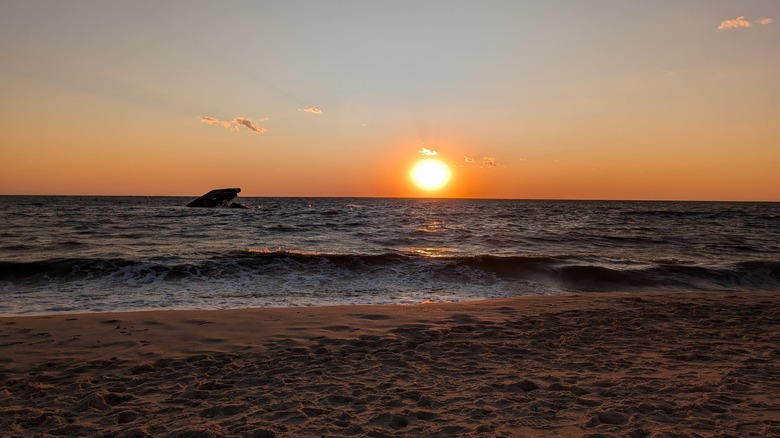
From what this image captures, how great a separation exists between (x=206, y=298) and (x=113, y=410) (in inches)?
290

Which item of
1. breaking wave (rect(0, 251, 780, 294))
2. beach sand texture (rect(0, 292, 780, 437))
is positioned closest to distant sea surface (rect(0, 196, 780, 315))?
breaking wave (rect(0, 251, 780, 294))

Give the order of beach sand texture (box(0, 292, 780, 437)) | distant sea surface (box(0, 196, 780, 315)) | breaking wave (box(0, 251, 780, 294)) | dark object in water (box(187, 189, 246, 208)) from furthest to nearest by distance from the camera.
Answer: dark object in water (box(187, 189, 246, 208))
breaking wave (box(0, 251, 780, 294))
distant sea surface (box(0, 196, 780, 315))
beach sand texture (box(0, 292, 780, 437))

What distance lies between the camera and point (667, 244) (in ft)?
86.5

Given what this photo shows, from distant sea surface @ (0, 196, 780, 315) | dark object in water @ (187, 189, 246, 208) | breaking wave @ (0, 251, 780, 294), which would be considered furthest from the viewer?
dark object in water @ (187, 189, 246, 208)

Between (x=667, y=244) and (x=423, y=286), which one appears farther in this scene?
(x=667, y=244)

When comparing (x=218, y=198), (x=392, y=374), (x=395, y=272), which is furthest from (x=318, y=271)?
(x=218, y=198)

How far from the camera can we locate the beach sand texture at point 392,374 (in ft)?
14.0

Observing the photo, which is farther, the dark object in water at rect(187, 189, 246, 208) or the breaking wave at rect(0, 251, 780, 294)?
the dark object in water at rect(187, 189, 246, 208)

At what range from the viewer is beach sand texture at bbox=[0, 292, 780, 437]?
427 centimetres

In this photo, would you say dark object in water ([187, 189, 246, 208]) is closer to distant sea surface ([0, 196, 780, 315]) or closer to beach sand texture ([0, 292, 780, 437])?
distant sea surface ([0, 196, 780, 315])

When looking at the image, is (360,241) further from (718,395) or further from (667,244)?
(718,395)

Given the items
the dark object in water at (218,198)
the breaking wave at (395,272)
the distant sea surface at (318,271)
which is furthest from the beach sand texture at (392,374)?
the dark object in water at (218,198)

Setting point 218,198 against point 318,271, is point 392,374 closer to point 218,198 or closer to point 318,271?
point 318,271

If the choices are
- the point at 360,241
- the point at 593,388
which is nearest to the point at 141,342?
the point at 593,388
